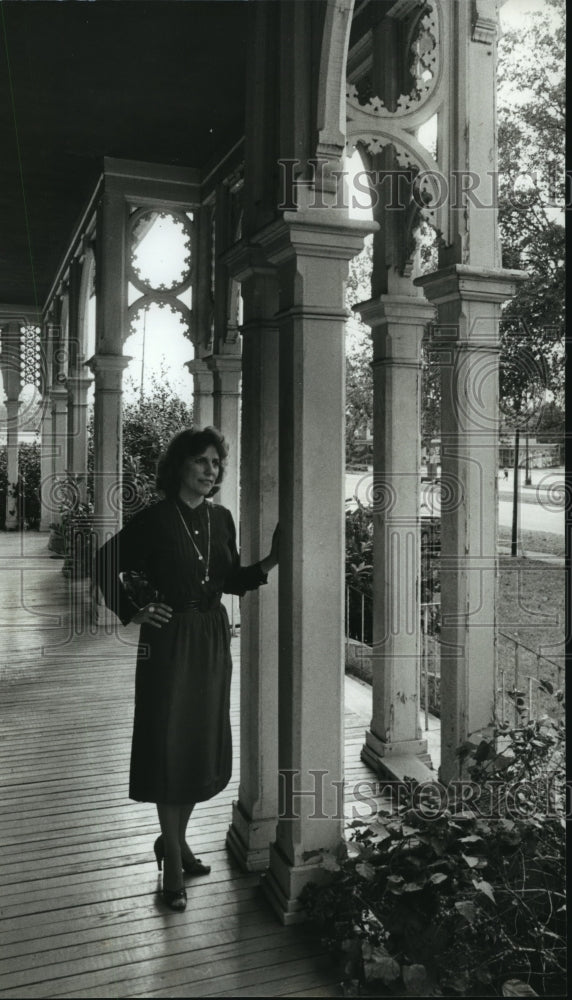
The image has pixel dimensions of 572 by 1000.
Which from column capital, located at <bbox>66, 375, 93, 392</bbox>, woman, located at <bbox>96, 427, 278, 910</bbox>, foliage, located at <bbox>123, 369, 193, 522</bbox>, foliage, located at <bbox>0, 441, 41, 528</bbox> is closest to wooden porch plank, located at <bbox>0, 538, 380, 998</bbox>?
woman, located at <bbox>96, 427, 278, 910</bbox>

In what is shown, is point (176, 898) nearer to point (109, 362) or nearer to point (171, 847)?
point (171, 847)

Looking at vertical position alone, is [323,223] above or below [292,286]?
above

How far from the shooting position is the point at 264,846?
12.9 feet

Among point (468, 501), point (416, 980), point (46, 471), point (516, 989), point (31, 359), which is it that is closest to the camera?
point (516, 989)

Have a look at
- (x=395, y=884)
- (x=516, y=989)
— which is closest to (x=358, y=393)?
(x=395, y=884)

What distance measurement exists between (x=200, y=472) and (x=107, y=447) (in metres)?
6.88

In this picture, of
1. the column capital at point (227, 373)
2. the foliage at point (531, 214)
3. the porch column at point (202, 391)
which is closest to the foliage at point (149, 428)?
the porch column at point (202, 391)

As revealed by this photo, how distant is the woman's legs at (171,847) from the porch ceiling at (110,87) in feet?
17.3

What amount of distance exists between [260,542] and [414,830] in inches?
58.7

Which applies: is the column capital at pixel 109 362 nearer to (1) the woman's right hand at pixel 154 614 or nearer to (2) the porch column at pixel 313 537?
(2) the porch column at pixel 313 537

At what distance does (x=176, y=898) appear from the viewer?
11.6ft

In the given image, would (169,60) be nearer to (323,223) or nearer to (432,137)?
(432,137)

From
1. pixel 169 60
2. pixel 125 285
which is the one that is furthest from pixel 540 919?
pixel 125 285

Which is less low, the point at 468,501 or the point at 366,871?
the point at 468,501
